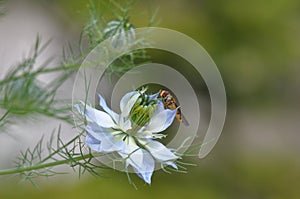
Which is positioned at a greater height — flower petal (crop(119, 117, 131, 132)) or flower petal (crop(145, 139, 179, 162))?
flower petal (crop(119, 117, 131, 132))

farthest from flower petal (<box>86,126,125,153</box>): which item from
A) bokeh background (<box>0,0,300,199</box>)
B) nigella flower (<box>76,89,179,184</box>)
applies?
bokeh background (<box>0,0,300,199</box>)

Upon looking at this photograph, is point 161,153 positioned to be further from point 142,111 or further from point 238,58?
point 238,58

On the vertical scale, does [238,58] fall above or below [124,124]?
above

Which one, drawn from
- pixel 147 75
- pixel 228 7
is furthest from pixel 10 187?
pixel 228 7

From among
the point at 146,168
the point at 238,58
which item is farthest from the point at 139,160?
the point at 238,58

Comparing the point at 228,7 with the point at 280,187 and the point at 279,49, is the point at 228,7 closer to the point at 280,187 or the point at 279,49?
the point at 279,49

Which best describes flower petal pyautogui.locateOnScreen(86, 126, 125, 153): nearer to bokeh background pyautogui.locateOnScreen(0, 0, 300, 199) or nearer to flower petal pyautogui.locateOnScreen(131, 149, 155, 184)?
flower petal pyautogui.locateOnScreen(131, 149, 155, 184)

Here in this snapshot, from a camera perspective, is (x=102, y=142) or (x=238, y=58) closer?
(x=102, y=142)
